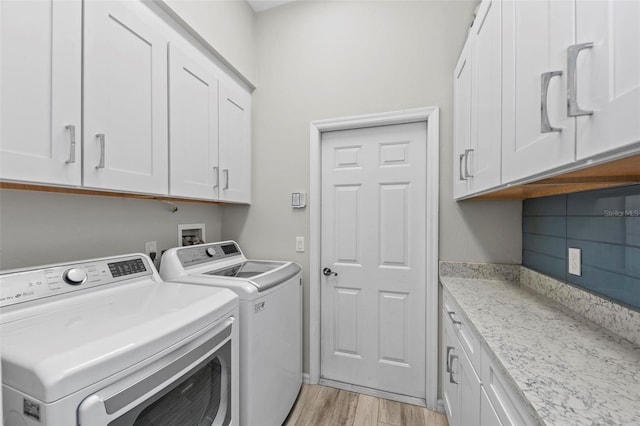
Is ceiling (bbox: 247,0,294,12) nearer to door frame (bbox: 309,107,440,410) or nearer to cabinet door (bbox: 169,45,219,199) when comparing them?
cabinet door (bbox: 169,45,219,199)

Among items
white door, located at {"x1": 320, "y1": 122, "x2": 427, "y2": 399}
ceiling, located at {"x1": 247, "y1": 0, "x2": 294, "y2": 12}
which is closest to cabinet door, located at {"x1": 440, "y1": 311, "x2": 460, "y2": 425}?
white door, located at {"x1": 320, "y1": 122, "x2": 427, "y2": 399}

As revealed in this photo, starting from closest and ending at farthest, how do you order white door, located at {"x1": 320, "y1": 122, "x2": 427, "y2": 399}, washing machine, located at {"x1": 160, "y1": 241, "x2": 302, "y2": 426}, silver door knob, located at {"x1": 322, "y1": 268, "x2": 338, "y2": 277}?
1. washing machine, located at {"x1": 160, "y1": 241, "x2": 302, "y2": 426}
2. white door, located at {"x1": 320, "y1": 122, "x2": 427, "y2": 399}
3. silver door knob, located at {"x1": 322, "y1": 268, "x2": 338, "y2": 277}

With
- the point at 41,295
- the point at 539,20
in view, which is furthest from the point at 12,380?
the point at 539,20

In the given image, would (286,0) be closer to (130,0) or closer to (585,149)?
(130,0)

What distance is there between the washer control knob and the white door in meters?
1.44

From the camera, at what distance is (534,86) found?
2.61 feet

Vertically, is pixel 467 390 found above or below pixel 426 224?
below

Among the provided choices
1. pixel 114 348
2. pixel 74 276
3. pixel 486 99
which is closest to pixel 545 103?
pixel 486 99

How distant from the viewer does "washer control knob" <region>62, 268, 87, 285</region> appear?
1.05 meters

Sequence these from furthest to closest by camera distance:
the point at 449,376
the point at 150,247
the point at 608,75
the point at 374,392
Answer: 1. the point at 374,392
2. the point at 150,247
3. the point at 449,376
4. the point at 608,75

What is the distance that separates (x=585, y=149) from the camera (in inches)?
23.3

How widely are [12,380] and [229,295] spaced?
2.12ft

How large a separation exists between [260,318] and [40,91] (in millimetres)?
1253

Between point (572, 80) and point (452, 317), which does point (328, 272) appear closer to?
point (452, 317)
